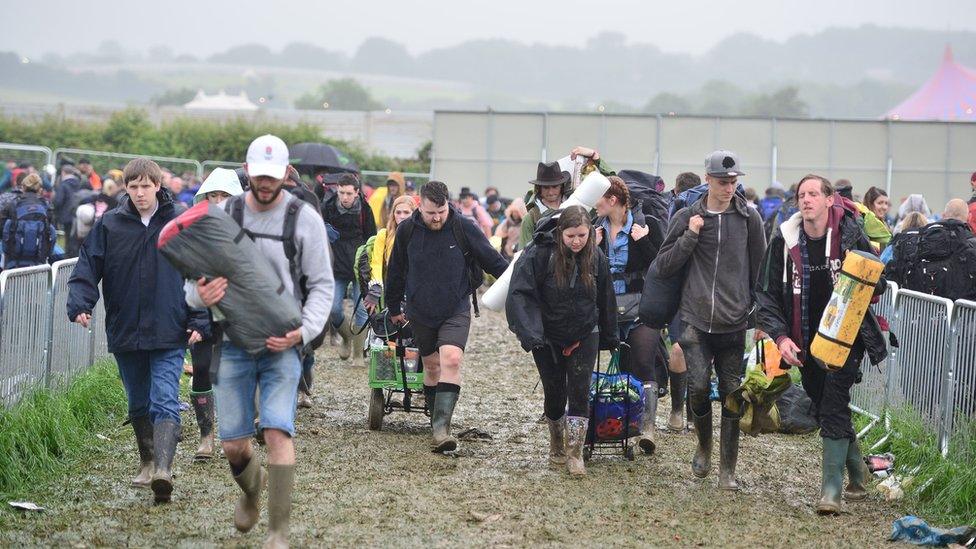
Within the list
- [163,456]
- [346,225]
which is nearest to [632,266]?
[163,456]

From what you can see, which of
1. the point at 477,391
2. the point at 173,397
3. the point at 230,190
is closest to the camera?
the point at 173,397

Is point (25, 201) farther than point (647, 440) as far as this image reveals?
Yes

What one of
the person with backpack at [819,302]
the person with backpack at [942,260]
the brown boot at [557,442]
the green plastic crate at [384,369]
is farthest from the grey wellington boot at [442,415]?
the person with backpack at [942,260]

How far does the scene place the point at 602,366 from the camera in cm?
1378

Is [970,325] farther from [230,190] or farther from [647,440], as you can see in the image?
[230,190]

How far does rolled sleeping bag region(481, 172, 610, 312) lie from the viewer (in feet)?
29.1

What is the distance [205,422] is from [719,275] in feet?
11.9

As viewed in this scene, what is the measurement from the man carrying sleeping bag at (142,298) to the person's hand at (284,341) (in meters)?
1.70

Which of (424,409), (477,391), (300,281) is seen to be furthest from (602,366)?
(300,281)

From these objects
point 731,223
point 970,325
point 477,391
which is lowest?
point 477,391

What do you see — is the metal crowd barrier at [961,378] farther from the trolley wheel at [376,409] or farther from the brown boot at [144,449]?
the brown boot at [144,449]

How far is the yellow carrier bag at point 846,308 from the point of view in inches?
279

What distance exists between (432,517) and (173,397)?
1.69 meters

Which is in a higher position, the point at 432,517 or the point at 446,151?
the point at 446,151
